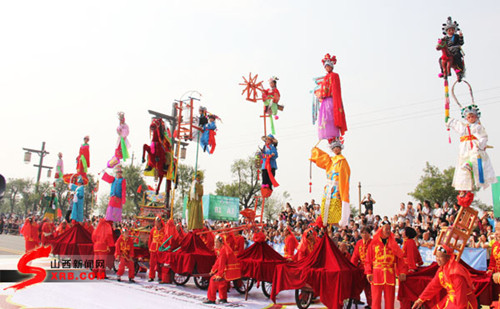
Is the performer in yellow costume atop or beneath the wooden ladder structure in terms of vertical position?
atop

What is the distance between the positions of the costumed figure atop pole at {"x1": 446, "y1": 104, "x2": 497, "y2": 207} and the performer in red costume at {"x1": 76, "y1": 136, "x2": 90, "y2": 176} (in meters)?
13.6

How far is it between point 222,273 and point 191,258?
1.79 meters

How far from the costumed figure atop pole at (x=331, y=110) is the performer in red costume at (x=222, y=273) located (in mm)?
3367

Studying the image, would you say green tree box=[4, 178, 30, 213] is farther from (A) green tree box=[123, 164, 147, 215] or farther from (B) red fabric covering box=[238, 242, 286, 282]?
(B) red fabric covering box=[238, 242, 286, 282]

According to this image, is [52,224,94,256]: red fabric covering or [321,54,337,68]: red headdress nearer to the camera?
[321,54,337,68]: red headdress

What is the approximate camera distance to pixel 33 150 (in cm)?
3100

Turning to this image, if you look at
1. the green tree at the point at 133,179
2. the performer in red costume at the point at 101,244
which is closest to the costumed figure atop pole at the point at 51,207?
the performer in red costume at the point at 101,244

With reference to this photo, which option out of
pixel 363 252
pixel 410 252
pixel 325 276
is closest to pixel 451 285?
pixel 325 276

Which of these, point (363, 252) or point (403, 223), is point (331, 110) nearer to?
point (363, 252)

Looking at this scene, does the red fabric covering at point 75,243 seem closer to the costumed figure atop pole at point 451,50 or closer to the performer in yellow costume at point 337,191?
the performer in yellow costume at point 337,191

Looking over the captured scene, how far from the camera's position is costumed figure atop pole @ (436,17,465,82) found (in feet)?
22.9

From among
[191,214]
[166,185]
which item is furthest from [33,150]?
[191,214]

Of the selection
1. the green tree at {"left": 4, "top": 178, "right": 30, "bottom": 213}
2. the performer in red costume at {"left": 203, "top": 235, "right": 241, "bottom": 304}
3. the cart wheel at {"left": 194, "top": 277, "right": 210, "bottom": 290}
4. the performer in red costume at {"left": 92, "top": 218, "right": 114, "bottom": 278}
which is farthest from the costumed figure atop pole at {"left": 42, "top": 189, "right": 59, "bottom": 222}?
the green tree at {"left": 4, "top": 178, "right": 30, "bottom": 213}

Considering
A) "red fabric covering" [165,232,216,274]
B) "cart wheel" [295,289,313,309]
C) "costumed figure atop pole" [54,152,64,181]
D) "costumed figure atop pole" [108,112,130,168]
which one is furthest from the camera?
"costumed figure atop pole" [54,152,64,181]
